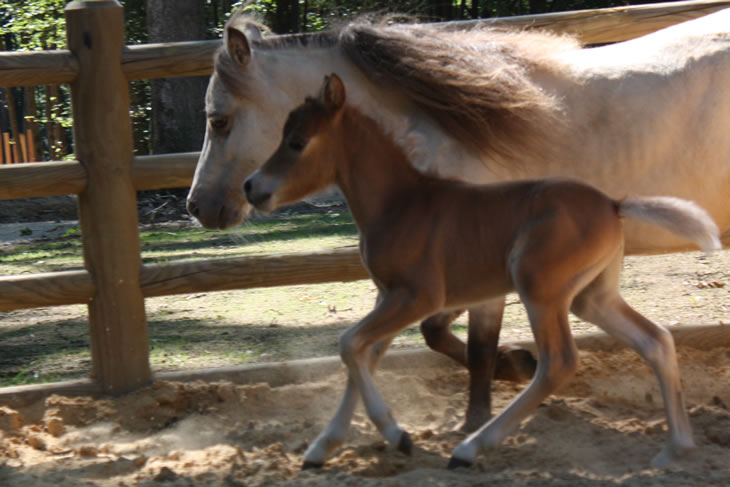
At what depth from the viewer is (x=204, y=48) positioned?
4402 mm

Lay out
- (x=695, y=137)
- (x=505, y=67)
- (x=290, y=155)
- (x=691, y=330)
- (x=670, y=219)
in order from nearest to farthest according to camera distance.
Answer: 1. (x=670, y=219)
2. (x=290, y=155)
3. (x=505, y=67)
4. (x=695, y=137)
5. (x=691, y=330)

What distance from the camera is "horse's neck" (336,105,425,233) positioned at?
3.45m

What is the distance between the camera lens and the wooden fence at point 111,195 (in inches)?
167

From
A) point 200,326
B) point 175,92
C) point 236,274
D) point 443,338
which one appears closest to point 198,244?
point 200,326

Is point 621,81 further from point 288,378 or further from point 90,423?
point 90,423

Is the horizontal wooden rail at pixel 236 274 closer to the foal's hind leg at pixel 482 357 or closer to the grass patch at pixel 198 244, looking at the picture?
the foal's hind leg at pixel 482 357

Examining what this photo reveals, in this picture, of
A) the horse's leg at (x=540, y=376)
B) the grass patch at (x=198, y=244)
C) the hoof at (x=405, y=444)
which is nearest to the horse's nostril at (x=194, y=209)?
the hoof at (x=405, y=444)

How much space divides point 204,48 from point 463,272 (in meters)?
1.85

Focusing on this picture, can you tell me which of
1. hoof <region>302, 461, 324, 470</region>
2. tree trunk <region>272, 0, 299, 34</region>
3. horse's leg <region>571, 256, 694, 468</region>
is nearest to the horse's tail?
horse's leg <region>571, 256, 694, 468</region>

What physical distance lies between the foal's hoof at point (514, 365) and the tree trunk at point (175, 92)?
770cm

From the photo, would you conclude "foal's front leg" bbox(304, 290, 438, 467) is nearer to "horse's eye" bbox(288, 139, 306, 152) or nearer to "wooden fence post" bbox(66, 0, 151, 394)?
"horse's eye" bbox(288, 139, 306, 152)

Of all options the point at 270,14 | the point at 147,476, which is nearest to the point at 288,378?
the point at 147,476

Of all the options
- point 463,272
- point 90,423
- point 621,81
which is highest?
point 621,81

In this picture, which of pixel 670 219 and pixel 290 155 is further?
pixel 290 155
